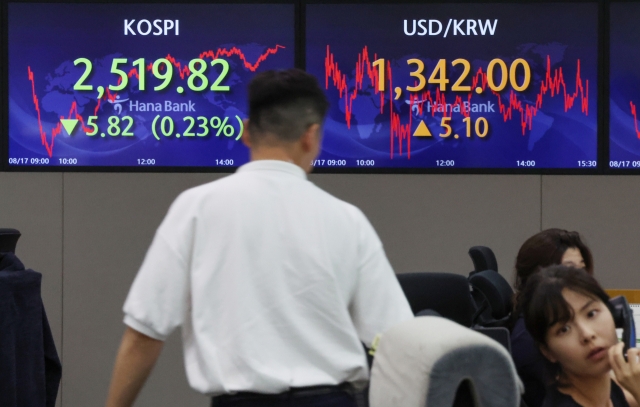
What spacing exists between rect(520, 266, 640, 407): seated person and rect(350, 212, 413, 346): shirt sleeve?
1.14ft

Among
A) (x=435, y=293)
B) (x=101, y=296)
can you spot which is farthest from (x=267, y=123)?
(x=101, y=296)

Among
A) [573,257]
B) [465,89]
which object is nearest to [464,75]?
[465,89]

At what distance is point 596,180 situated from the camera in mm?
4656

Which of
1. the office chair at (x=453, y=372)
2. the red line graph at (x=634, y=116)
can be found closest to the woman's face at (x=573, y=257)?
the red line graph at (x=634, y=116)

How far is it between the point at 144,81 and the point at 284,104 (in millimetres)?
3054

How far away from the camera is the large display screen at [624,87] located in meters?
4.54

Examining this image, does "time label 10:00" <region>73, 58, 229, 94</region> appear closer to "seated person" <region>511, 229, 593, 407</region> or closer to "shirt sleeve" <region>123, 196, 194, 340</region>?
"seated person" <region>511, 229, 593, 407</region>

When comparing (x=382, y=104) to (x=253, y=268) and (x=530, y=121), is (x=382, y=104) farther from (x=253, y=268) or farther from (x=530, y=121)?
(x=253, y=268)

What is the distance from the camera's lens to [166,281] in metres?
1.57

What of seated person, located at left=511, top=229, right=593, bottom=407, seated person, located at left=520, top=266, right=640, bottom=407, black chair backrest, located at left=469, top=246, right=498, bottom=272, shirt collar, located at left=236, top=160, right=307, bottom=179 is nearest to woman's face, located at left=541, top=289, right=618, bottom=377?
seated person, located at left=520, top=266, right=640, bottom=407

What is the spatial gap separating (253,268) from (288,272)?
0.06 m

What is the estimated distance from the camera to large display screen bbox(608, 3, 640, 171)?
4.54 m

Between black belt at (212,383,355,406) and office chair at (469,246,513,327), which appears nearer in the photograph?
black belt at (212,383,355,406)

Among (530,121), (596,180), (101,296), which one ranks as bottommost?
(101,296)
